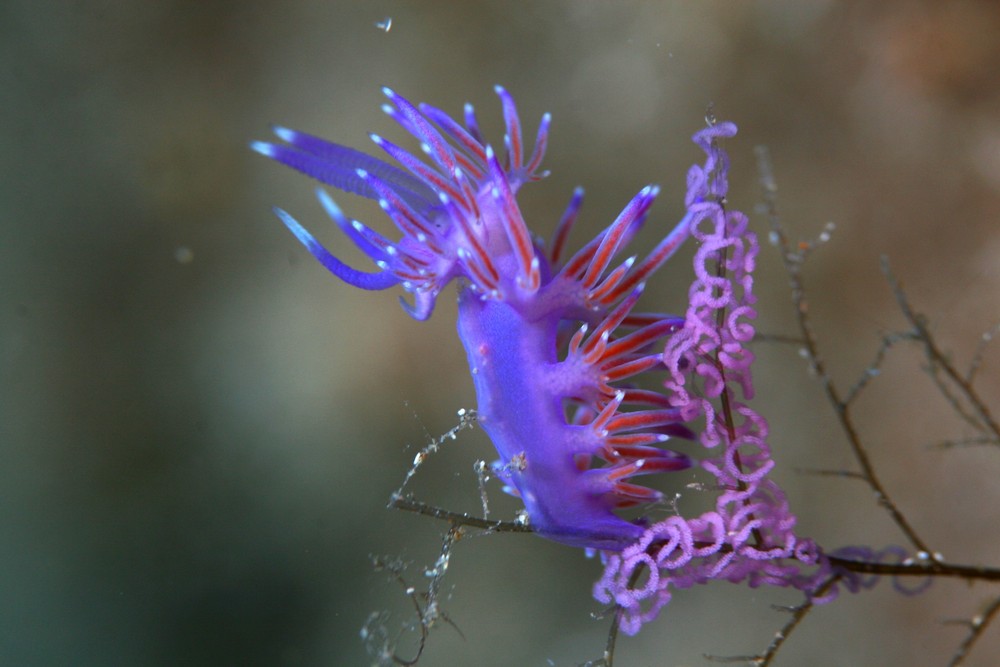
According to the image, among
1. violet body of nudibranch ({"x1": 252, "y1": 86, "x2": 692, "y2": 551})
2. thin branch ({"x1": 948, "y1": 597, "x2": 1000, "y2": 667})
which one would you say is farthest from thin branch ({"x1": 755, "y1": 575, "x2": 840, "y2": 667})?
violet body of nudibranch ({"x1": 252, "y1": 86, "x2": 692, "y2": 551})

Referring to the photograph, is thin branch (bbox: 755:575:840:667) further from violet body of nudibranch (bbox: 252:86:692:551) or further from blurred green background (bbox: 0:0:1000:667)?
blurred green background (bbox: 0:0:1000:667)

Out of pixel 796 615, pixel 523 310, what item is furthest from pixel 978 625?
pixel 523 310

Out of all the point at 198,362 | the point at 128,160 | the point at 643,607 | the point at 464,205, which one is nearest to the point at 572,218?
the point at 464,205

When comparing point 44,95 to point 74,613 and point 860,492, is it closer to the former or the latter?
point 74,613

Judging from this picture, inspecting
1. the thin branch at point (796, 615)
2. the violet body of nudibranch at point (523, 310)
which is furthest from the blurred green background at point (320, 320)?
the violet body of nudibranch at point (523, 310)

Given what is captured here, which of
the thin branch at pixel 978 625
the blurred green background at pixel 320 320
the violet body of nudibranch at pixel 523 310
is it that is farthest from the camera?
the blurred green background at pixel 320 320

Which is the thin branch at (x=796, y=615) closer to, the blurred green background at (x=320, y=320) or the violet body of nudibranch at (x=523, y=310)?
the violet body of nudibranch at (x=523, y=310)

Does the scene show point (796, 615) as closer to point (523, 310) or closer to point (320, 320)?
point (523, 310)
